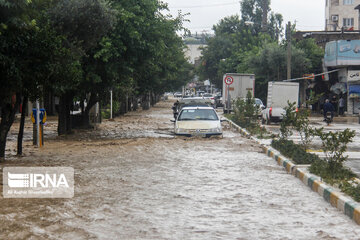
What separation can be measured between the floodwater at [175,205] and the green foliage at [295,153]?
20.3 inches

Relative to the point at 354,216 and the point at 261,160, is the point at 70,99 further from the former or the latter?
the point at 354,216

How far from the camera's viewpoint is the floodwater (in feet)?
23.8

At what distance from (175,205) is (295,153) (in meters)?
6.19

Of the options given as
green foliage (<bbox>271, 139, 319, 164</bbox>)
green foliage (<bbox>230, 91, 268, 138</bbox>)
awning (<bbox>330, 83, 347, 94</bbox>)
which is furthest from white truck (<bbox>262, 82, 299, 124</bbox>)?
green foliage (<bbox>271, 139, 319, 164</bbox>)

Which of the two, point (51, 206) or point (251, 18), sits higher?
point (251, 18)

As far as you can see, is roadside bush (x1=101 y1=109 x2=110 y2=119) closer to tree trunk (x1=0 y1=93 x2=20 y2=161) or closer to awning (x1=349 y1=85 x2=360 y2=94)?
awning (x1=349 y1=85 x2=360 y2=94)

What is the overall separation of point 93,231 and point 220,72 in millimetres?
66761

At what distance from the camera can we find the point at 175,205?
29.5 feet

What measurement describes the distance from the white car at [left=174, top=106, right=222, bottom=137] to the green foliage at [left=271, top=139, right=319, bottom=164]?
132 inches

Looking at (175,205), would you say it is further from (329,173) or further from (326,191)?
(329,173)

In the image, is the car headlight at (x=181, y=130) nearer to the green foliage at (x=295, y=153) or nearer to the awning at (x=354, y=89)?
the green foliage at (x=295, y=153)

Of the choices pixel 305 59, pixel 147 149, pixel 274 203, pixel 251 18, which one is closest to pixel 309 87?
pixel 305 59

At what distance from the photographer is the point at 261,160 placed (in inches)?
611

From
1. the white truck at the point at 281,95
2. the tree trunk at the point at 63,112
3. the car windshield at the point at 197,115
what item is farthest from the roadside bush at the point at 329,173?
the white truck at the point at 281,95
